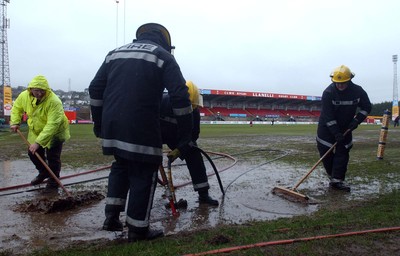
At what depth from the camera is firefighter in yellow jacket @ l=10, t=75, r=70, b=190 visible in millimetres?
5234

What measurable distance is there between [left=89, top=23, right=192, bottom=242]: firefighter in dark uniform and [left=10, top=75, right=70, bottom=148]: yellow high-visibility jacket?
2164 mm

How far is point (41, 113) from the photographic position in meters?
5.45

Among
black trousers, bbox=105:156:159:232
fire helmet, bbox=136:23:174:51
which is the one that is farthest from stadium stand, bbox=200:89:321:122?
black trousers, bbox=105:156:159:232

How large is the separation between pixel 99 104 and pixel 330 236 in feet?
8.49

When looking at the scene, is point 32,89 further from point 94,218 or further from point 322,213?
point 322,213

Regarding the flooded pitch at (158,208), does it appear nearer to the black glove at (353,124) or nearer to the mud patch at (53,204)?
the mud patch at (53,204)

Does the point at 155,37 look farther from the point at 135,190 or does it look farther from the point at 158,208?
the point at 158,208

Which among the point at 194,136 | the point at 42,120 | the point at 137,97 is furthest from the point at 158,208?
the point at 42,120

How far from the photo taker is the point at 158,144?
3.38m

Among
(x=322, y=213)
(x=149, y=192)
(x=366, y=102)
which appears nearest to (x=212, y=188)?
(x=322, y=213)

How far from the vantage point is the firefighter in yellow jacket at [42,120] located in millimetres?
5234

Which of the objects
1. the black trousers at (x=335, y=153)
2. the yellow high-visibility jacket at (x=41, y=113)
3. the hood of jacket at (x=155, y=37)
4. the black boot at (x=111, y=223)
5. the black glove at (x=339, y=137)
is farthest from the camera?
the black trousers at (x=335, y=153)

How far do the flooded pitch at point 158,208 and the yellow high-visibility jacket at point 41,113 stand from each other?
33.9 inches

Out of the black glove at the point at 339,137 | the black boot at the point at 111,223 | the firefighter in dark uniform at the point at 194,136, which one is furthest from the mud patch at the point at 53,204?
the black glove at the point at 339,137
